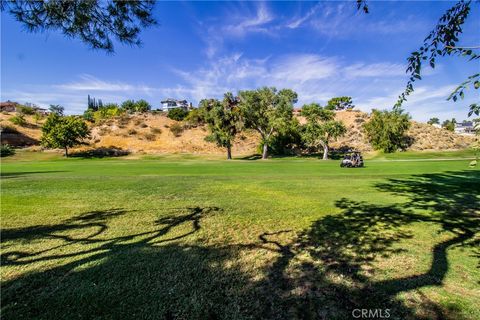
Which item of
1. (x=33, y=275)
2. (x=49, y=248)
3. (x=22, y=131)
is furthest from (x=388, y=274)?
(x=22, y=131)

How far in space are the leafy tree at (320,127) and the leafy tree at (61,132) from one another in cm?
4840

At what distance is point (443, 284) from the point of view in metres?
4.09

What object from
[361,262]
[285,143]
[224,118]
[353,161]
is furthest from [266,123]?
[361,262]

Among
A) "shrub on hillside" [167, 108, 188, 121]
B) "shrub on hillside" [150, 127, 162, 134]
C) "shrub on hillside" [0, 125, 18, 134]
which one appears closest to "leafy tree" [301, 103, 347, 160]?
"shrub on hillside" [150, 127, 162, 134]

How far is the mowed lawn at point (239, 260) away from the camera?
11.7 feet

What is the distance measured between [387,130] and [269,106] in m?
30.5

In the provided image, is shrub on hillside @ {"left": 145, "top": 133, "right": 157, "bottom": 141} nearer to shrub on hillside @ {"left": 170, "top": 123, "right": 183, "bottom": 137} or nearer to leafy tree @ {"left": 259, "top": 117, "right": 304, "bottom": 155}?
shrub on hillside @ {"left": 170, "top": 123, "right": 183, "bottom": 137}

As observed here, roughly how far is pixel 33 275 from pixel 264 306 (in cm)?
368

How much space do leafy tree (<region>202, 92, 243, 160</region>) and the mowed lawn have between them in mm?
44080

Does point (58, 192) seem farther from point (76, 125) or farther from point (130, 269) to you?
point (76, 125)

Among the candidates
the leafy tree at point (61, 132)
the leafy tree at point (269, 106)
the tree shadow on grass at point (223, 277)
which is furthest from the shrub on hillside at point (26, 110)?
the tree shadow on grass at point (223, 277)

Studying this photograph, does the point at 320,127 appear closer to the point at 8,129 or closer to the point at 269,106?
the point at 269,106

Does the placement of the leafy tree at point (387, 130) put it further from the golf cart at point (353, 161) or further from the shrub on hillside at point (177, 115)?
the shrub on hillside at point (177, 115)

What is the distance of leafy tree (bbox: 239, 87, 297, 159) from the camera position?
164 feet
